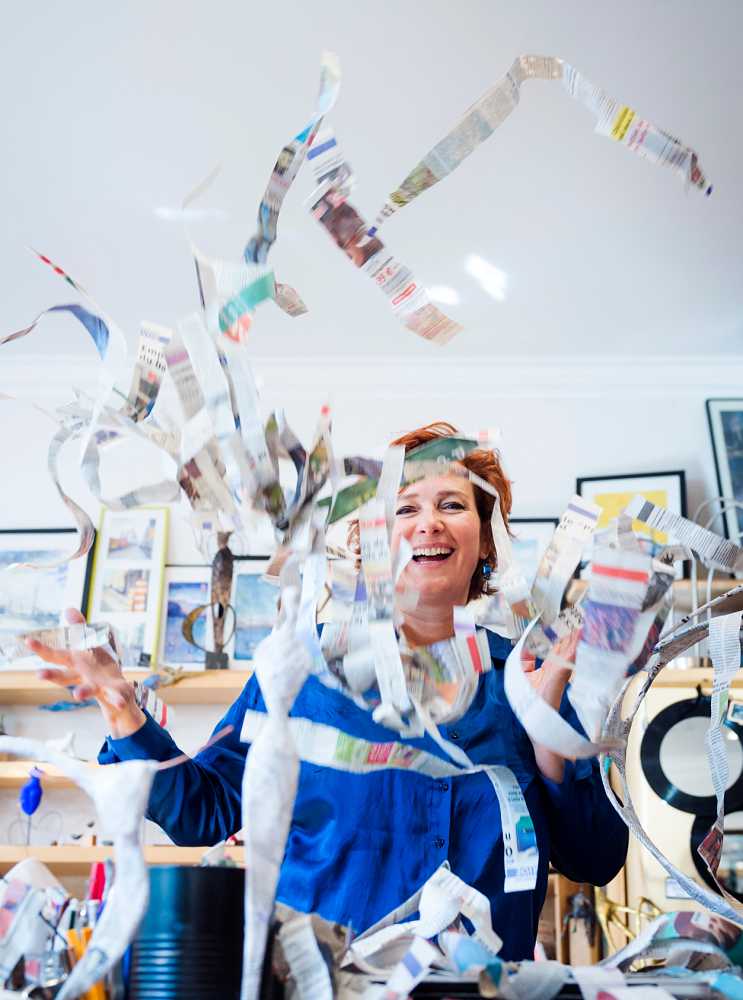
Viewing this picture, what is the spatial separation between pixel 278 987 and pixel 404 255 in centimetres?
264

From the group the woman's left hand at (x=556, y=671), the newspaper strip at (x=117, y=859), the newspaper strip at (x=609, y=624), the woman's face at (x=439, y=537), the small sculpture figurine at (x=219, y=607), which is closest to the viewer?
the newspaper strip at (x=117, y=859)

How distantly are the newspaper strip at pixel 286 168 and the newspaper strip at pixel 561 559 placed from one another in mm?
300

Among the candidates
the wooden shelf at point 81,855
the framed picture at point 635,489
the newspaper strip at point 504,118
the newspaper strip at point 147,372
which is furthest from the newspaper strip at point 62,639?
the framed picture at point 635,489

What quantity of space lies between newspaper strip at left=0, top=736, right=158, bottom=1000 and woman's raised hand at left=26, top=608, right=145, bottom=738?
201 millimetres

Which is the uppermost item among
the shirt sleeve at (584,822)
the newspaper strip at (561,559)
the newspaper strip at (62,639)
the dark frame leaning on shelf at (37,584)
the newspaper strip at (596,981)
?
the dark frame leaning on shelf at (37,584)

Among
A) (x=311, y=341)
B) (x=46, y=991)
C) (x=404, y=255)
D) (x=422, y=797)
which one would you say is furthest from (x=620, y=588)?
(x=311, y=341)

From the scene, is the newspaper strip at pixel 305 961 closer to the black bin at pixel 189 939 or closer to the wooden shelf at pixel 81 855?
the black bin at pixel 189 939

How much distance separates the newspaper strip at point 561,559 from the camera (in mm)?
754

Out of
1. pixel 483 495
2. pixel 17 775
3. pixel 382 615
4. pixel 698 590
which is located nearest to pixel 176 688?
pixel 17 775

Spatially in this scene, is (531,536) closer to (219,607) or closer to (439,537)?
(219,607)

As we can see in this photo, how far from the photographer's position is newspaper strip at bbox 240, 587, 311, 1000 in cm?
52

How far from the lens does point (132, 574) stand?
12.0 feet

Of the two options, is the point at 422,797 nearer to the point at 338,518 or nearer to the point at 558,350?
the point at 338,518

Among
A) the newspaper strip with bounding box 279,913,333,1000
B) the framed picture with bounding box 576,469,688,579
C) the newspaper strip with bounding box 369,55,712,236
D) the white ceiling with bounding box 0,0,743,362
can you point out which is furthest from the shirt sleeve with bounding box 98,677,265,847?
the framed picture with bounding box 576,469,688,579
